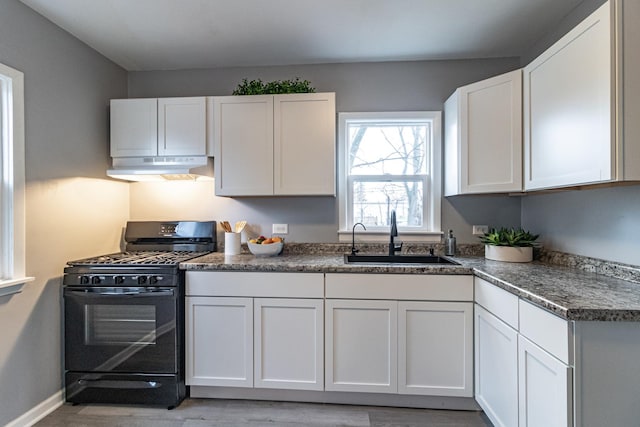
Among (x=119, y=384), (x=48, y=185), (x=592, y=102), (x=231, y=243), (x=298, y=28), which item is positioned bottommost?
(x=119, y=384)

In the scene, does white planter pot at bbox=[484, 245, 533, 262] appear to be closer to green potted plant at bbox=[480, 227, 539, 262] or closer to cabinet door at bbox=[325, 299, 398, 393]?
green potted plant at bbox=[480, 227, 539, 262]

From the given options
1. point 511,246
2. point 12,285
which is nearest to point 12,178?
point 12,285

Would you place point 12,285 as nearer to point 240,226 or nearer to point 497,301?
point 240,226

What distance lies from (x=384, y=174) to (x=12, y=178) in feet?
8.07

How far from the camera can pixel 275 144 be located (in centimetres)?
236

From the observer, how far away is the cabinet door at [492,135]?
6.62ft

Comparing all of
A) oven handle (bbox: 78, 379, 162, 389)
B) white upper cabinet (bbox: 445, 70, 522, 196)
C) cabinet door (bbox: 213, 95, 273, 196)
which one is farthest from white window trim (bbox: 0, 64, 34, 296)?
white upper cabinet (bbox: 445, 70, 522, 196)

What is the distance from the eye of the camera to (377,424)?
1882 millimetres

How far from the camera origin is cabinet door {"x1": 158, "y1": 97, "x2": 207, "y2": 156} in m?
2.42

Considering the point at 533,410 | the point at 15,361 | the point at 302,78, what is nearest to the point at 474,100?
the point at 302,78

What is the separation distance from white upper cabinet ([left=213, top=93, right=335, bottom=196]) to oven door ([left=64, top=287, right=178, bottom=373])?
90 cm

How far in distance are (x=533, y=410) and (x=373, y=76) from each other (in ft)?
7.90

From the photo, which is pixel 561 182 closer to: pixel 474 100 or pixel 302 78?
pixel 474 100

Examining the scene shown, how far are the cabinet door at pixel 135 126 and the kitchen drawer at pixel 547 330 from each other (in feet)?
8.56
